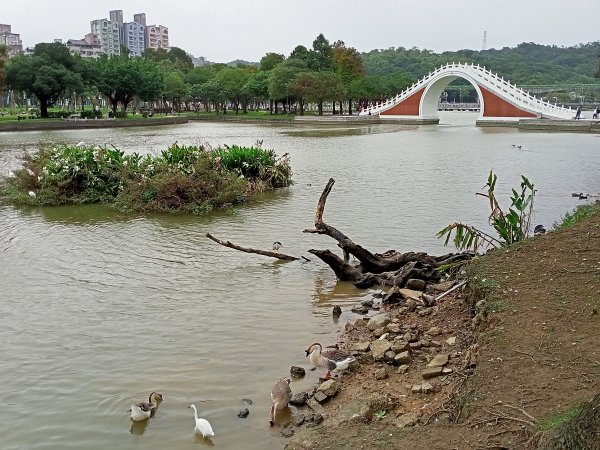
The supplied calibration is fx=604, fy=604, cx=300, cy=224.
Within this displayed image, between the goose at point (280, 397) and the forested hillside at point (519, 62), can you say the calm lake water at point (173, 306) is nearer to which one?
the goose at point (280, 397)

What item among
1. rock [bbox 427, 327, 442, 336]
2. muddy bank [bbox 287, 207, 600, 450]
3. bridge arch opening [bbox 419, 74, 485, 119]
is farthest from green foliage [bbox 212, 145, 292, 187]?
bridge arch opening [bbox 419, 74, 485, 119]

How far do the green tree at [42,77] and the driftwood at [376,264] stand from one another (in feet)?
163

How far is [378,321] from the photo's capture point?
6746mm

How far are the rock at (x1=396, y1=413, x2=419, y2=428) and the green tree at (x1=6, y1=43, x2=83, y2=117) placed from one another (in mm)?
53784

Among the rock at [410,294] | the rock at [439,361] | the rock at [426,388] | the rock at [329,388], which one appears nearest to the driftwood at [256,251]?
the rock at [410,294]

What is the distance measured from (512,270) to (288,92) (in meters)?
57.9

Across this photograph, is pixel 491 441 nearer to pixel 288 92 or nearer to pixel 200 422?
pixel 200 422

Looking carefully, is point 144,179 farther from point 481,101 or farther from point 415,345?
point 481,101

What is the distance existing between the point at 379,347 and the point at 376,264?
3052 millimetres

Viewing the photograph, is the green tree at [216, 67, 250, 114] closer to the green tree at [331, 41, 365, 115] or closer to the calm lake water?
the green tree at [331, 41, 365, 115]

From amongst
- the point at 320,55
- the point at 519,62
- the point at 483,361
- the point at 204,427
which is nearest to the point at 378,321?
the point at 483,361

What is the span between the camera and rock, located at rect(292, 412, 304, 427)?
4.82m

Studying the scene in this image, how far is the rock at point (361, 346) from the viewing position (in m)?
6.04

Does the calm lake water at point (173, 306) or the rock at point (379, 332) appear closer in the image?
the calm lake water at point (173, 306)
